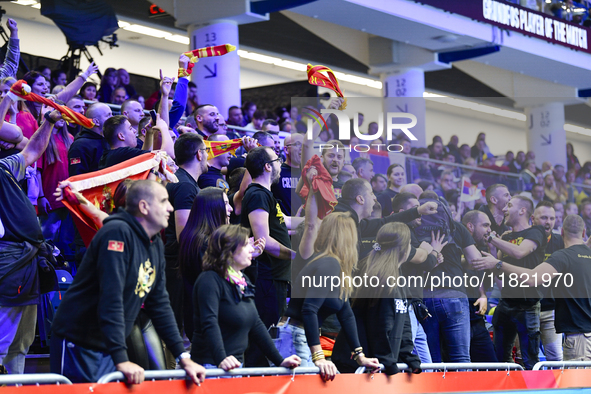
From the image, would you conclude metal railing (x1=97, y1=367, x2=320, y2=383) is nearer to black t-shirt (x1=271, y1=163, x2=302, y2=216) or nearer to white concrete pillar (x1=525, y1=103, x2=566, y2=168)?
black t-shirt (x1=271, y1=163, x2=302, y2=216)

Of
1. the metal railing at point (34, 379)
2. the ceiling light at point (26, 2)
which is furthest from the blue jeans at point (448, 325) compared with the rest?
the ceiling light at point (26, 2)

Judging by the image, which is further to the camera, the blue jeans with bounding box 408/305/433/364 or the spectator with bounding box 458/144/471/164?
the spectator with bounding box 458/144/471/164

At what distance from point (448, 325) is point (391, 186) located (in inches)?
48.4

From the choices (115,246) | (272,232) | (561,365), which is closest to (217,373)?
(115,246)

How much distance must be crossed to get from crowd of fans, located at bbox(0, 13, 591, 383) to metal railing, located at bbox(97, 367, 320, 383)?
2.0 inches

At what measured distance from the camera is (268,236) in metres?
4.91

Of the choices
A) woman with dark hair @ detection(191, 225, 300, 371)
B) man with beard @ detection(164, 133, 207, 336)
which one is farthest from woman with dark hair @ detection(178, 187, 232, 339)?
Result: woman with dark hair @ detection(191, 225, 300, 371)

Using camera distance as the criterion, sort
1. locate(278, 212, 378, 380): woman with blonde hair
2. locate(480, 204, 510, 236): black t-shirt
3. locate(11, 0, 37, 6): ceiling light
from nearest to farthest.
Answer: locate(278, 212, 378, 380): woman with blonde hair, locate(480, 204, 510, 236): black t-shirt, locate(11, 0, 37, 6): ceiling light

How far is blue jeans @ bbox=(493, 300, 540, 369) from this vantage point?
592 centimetres

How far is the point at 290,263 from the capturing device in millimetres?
5129

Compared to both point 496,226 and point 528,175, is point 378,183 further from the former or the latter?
point 528,175

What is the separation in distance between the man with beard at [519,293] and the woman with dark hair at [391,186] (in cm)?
82

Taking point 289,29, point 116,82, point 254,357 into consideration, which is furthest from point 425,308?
point 289,29

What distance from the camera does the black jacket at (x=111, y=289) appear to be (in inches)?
125
